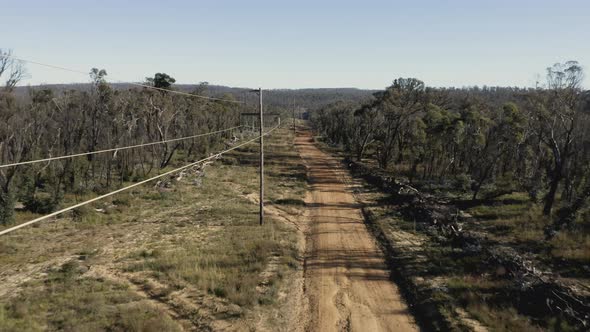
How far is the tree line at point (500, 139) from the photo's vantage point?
3191cm

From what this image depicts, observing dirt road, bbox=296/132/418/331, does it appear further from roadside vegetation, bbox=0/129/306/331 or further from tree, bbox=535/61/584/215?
tree, bbox=535/61/584/215

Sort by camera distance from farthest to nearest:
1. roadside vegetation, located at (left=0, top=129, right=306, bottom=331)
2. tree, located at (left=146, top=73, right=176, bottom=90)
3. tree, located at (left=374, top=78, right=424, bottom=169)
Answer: tree, located at (left=146, top=73, right=176, bottom=90)
tree, located at (left=374, top=78, right=424, bottom=169)
roadside vegetation, located at (left=0, top=129, right=306, bottom=331)

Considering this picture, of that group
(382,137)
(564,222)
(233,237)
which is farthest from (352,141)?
(233,237)

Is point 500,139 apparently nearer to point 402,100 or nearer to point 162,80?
point 402,100

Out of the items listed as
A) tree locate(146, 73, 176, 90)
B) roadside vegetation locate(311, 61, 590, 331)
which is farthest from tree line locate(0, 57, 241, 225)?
roadside vegetation locate(311, 61, 590, 331)

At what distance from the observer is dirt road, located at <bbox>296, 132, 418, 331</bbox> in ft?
48.3

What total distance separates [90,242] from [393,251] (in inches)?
695

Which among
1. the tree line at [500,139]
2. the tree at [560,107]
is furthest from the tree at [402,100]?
the tree at [560,107]

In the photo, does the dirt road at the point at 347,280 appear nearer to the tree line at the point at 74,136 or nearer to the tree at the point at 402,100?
the tree line at the point at 74,136

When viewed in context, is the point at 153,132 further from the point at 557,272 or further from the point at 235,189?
the point at 557,272

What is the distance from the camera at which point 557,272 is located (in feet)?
66.9

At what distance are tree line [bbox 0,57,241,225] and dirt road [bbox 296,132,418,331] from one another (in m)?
21.2

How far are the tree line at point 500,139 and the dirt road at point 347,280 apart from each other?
16647 mm

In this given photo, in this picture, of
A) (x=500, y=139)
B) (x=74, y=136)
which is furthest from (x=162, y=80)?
(x=500, y=139)
